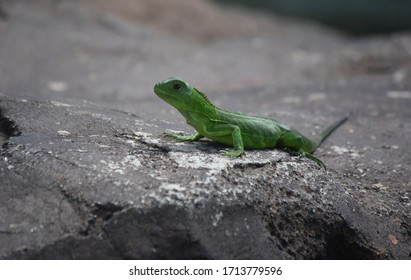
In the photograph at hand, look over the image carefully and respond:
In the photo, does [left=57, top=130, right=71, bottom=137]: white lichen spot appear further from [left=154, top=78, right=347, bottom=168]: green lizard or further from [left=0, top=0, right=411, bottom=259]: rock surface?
[left=154, top=78, right=347, bottom=168]: green lizard

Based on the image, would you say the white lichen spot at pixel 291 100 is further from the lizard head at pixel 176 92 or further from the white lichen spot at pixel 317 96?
the lizard head at pixel 176 92

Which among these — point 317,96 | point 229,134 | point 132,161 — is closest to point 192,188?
point 132,161

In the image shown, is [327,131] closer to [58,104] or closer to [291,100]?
[291,100]

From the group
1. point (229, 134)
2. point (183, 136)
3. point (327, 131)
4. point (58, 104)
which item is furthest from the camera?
point (327, 131)

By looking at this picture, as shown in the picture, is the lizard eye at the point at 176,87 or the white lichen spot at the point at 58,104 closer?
the lizard eye at the point at 176,87

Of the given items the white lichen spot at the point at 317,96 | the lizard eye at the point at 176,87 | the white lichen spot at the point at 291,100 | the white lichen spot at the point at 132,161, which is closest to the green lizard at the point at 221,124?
the lizard eye at the point at 176,87

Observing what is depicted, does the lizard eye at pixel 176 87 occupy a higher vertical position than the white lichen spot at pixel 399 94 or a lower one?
lower

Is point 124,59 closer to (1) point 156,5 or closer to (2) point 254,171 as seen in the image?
(1) point 156,5

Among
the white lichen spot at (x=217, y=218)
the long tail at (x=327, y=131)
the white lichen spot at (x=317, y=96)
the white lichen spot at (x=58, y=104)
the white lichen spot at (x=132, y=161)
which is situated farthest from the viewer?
the white lichen spot at (x=317, y=96)

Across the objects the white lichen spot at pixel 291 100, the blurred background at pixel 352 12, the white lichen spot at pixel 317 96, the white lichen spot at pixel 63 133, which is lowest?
the white lichen spot at pixel 63 133
